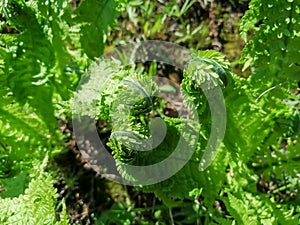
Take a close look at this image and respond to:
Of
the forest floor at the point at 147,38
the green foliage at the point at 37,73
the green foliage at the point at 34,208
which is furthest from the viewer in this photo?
the forest floor at the point at 147,38

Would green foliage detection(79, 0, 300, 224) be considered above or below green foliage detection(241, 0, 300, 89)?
below

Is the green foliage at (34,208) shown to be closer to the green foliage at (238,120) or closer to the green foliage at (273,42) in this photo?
the green foliage at (238,120)

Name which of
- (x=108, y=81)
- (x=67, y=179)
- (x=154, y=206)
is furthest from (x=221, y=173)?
(x=67, y=179)

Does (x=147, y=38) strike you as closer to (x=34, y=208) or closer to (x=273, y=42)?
(x=273, y=42)

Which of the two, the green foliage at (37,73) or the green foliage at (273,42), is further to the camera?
the green foliage at (37,73)

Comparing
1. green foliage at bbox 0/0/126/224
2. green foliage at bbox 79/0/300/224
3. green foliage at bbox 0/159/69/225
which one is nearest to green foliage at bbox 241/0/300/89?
green foliage at bbox 79/0/300/224

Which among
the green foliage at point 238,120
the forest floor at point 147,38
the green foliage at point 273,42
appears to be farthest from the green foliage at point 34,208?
the green foliage at point 273,42

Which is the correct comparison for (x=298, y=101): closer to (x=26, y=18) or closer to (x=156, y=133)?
(x=156, y=133)

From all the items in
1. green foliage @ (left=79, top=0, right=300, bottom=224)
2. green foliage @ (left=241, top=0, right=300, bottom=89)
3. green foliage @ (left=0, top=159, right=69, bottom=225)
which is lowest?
green foliage @ (left=0, top=159, right=69, bottom=225)

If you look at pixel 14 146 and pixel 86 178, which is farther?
pixel 86 178

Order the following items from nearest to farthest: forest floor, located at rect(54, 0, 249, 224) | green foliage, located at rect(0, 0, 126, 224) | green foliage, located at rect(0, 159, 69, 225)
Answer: green foliage, located at rect(0, 159, 69, 225) → green foliage, located at rect(0, 0, 126, 224) → forest floor, located at rect(54, 0, 249, 224)

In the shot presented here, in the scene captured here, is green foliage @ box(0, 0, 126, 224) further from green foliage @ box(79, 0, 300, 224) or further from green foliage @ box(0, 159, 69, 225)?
green foliage @ box(79, 0, 300, 224)
